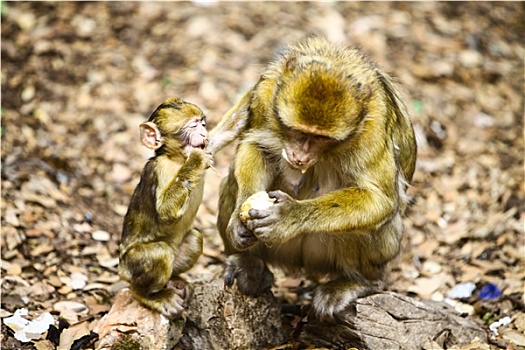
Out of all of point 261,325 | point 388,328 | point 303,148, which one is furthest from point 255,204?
point 388,328

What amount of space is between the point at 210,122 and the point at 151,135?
4.88 m

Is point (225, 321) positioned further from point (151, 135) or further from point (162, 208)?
point (151, 135)

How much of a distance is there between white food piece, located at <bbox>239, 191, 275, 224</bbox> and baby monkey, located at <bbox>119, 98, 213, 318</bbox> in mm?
429

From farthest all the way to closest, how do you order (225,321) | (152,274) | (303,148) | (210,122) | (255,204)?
(210,122)
(225,321)
(152,274)
(255,204)
(303,148)

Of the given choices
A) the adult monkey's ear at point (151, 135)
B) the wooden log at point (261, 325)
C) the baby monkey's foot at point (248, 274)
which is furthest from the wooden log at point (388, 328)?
the adult monkey's ear at point (151, 135)

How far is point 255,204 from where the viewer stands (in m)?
5.85

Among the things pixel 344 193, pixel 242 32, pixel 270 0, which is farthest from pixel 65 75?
pixel 344 193

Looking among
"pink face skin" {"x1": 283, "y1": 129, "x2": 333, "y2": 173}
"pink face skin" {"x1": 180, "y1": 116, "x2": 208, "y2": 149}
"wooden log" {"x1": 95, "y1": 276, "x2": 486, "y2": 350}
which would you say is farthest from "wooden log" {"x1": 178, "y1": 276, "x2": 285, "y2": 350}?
"pink face skin" {"x1": 283, "y1": 129, "x2": 333, "y2": 173}

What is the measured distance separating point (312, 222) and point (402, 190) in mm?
1116

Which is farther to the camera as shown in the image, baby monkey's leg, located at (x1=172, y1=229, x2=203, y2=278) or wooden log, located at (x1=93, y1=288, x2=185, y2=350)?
baby monkey's leg, located at (x1=172, y1=229, x2=203, y2=278)

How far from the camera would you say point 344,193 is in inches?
237

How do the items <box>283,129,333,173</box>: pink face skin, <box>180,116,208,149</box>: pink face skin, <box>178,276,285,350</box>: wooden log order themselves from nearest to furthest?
1. <box>283,129,333,173</box>: pink face skin
2. <box>180,116,208,149</box>: pink face skin
3. <box>178,276,285,350</box>: wooden log

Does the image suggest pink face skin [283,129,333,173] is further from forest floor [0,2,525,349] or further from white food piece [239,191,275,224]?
forest floor [0,2,525,349]

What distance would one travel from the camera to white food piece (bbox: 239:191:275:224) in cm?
582
